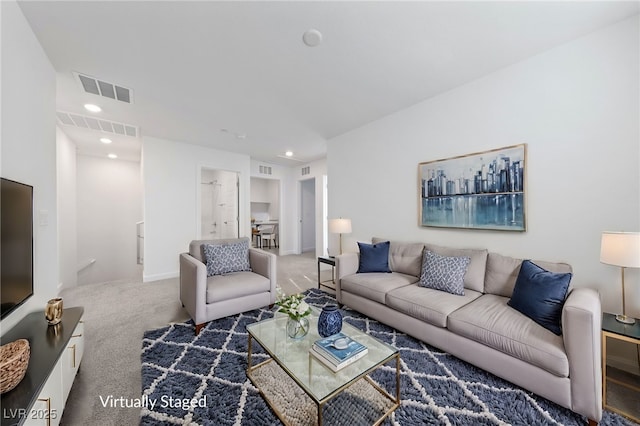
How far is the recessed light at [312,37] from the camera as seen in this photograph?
189cm

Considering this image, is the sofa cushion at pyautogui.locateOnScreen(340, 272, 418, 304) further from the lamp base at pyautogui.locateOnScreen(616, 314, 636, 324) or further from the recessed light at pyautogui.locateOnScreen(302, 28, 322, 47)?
the recessed light at pyautogui.locateOnScreen(302, 28, 322, 47)

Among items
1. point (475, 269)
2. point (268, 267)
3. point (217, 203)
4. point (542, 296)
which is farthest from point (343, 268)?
point (217, 203)

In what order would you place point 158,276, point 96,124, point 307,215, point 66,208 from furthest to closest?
point 307,215 < point 158,276 < point 66,208 < point 96,124

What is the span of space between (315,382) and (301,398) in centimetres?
44

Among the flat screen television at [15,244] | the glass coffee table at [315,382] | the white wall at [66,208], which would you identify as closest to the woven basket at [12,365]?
the flat screen television at [15,244]

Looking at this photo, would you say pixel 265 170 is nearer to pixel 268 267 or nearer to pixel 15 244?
pixel 268 267

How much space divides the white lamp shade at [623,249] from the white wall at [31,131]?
388 centimetres

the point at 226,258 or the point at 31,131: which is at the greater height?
the point at 31,131

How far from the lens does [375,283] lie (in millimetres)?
2637

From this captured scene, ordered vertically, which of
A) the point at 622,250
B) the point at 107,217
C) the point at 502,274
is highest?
the point at 107,217

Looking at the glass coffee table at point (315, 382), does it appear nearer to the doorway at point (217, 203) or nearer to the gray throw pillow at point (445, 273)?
the gray throw pillow at point (445, 273)

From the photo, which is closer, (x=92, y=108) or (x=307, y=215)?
(x=92, y=108)

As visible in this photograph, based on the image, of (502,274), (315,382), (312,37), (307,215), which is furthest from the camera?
(307,215)

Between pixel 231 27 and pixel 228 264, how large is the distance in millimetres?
2429
